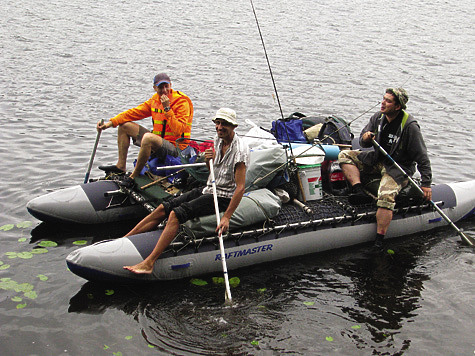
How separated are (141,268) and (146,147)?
2537mm

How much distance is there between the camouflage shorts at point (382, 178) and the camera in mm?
9414

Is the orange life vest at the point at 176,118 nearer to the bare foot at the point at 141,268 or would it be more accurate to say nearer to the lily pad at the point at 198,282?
the lily pad at the point at 198,282

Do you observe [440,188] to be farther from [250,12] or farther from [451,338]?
[250,12]

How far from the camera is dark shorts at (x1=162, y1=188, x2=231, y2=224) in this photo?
26.2ft

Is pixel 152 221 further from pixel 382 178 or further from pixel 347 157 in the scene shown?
pixel 382 178

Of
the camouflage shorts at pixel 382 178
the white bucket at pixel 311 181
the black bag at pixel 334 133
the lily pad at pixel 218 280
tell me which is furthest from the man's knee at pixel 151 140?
the camouflage shorts at pixel 382 178

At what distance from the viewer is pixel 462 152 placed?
14836mm

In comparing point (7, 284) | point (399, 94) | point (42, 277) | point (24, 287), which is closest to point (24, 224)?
point (42, 277)

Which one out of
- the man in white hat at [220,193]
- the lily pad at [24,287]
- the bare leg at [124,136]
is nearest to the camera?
the man in white hat at [220,193]

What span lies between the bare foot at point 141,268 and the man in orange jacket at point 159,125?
7.81ft

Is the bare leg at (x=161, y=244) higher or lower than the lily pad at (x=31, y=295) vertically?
higher

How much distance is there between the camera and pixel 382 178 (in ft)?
31.8

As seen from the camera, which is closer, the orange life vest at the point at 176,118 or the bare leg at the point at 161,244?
the bare leg at the point at 161,244

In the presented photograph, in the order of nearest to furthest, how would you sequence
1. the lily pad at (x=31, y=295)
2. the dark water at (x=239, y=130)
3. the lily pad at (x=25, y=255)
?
the dark water at (x=239, y=130) → the lily pad at (x=31, y=295) → the lily pad at (x=25, y=255)
